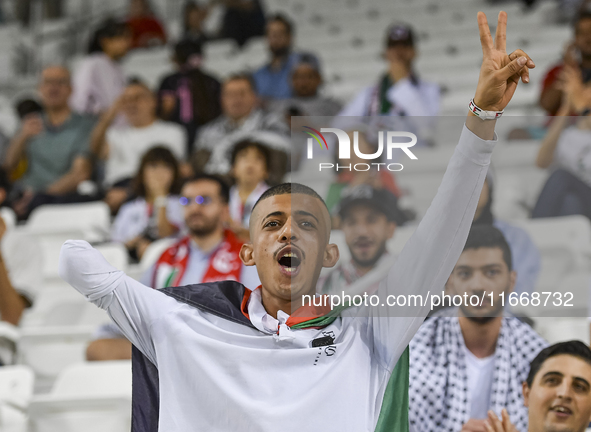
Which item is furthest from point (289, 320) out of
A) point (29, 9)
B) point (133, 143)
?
point (29, 9)

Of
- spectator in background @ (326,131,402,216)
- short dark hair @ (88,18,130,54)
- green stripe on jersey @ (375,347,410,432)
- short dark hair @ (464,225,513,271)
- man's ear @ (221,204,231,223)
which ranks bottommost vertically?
green stripe on jersey @ (375,347,410,432)

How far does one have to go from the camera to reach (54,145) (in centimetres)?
504

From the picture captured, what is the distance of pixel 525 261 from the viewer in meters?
2.47

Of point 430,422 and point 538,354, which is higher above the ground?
point 538,354

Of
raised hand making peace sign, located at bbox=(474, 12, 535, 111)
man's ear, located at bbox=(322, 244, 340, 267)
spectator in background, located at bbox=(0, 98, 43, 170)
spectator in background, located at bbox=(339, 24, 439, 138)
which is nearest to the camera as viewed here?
raised hand making peace sign, located at bbox=(474, 12, 535, 111)

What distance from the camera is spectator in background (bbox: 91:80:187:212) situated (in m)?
4.97

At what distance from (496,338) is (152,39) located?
17.6 feet

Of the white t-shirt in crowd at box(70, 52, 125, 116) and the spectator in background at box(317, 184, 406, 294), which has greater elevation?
the white t-shirt in crowd at box(70, 52, 125, 116)

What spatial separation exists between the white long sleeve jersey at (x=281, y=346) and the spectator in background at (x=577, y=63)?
9.50 ft

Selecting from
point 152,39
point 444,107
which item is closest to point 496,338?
point 444,107

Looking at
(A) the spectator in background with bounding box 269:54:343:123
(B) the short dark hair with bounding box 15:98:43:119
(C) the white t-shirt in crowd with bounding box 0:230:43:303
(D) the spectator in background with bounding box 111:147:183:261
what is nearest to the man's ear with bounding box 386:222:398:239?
(D) the spectator in background with bounding box 111:147:183:261

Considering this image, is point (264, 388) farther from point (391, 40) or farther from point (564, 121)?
point (391, 40)

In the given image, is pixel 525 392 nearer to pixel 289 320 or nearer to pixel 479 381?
pixel 479 381

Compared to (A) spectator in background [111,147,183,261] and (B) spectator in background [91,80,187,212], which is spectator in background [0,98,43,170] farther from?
(A) spectator in background [111,147,183,261]
